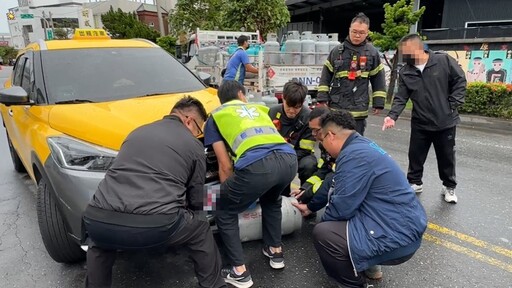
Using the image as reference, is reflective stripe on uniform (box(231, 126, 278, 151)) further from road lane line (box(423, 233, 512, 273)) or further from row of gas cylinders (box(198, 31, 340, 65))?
row of gas cylinders (box(198, 31, 340, 65))

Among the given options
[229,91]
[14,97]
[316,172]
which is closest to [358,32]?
[316,172]

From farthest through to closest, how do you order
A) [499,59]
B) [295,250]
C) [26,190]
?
[499,59] → [26,190] → [295,250]

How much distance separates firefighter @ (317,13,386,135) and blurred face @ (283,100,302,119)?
32.0 inches

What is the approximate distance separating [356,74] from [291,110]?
102cm

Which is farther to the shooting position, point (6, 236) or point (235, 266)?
point (6, 236)

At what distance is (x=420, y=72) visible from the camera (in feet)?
12.7

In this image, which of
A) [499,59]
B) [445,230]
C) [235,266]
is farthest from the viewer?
[499,59]

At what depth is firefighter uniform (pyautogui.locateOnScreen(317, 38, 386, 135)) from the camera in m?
3.94

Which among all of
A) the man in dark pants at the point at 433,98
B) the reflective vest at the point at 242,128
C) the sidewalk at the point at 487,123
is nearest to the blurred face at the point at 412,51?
the man in dark pants at the point at 433,98

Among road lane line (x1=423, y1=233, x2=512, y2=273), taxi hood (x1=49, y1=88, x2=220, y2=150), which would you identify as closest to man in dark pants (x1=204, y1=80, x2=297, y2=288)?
taxi hood (x1=49, y1=88, x2=220, y2=150)

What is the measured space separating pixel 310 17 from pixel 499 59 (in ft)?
81.9

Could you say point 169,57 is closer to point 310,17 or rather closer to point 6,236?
point 6,236

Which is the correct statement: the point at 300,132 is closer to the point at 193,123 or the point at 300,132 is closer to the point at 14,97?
the point at 193,123

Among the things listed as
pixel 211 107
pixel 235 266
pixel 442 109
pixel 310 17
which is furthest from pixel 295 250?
pixel 310 17
